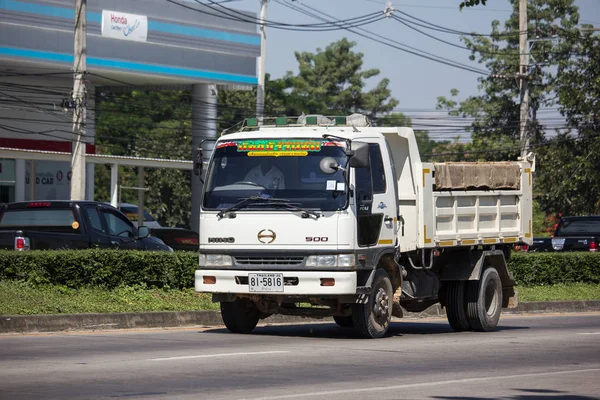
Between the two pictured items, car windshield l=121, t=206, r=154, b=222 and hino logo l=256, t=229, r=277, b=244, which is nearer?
hino logo l=256, t=229, r=277, b=244

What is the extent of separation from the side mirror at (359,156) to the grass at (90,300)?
474cm

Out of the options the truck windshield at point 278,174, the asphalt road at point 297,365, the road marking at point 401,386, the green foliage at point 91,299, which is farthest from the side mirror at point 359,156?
the green foliage at point 91,299

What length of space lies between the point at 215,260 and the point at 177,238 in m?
16.2

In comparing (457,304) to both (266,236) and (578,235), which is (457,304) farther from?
(578,235)

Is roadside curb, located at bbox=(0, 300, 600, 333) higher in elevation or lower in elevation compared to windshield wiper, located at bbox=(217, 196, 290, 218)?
lower

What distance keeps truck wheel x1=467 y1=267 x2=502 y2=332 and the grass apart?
4045 millimetres

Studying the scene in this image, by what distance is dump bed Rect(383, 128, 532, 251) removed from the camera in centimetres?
1535

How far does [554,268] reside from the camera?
26.1 meters

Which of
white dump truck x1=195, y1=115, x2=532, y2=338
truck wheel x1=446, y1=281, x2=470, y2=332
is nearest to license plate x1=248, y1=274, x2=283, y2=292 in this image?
white dump truck x1=195, y1=115, x2=532, y2=338

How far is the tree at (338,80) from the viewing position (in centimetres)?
8812

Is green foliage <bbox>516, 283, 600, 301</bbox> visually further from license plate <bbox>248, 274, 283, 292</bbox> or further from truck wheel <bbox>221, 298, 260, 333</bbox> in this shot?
license plate <bbox>248, 274, 283, 292</bbox>

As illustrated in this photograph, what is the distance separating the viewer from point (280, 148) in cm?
1429

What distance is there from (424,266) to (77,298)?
5265 millimetres

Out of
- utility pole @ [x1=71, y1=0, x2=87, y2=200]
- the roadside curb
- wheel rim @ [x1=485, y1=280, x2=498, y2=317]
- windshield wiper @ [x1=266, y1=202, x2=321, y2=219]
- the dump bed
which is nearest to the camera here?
windshield wiper @ [x1=266, y1=202, x2=321, y2=219]
